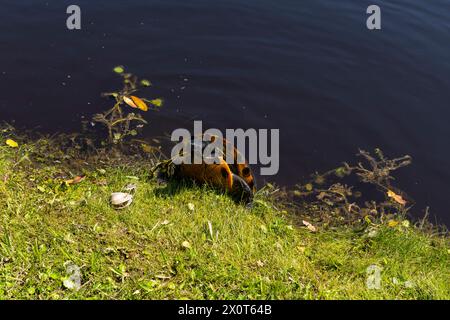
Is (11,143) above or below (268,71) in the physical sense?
below

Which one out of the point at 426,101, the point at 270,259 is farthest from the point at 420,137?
the point at 270,259

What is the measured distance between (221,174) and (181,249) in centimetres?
Answer: 92

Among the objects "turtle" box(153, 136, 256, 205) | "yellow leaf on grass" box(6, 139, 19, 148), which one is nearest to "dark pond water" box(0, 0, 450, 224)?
"yellow leaf on grass" box(6, 139, 19, 148)

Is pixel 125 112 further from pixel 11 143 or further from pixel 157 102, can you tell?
pixel 11 143

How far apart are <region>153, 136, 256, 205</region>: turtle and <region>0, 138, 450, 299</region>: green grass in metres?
0.12

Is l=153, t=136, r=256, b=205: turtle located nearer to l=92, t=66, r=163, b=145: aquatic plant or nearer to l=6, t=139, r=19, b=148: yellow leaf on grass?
l=92, t=66, r=163, b=145: aquatic plant

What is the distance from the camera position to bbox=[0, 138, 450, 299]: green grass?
3.66 meters

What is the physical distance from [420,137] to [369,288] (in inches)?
133

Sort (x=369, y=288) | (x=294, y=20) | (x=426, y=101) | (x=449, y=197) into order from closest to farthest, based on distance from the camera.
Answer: (x=369, y=288)
(x=449, y=197)
(x=426, y=101)
(x=294, y=20)

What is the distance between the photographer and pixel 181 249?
4.03m

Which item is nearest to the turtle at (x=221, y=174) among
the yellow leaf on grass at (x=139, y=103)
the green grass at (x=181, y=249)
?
the green grass at (x=181, y=249)

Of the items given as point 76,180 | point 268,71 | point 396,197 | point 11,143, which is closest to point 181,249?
point 76,180
